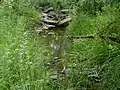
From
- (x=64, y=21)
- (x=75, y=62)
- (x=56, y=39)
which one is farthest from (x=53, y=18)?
(x=75, y=62)

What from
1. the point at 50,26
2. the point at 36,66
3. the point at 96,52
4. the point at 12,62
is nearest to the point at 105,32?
the point at 96,52

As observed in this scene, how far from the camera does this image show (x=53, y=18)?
10.3 meters

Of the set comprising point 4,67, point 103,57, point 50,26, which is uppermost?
point 4,67

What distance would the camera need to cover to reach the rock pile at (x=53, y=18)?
9.25m

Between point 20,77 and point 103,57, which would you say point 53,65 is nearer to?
point 103,57

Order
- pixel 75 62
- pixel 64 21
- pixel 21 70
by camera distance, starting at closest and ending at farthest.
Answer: pixel 21 70 < pixel 75 62 < pixel 64 21

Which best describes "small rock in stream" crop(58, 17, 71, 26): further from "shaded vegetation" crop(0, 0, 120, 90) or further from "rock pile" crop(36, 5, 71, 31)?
"shaded vegetation" crop(0, 0, 120, 90)

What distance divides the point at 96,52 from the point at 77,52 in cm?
45

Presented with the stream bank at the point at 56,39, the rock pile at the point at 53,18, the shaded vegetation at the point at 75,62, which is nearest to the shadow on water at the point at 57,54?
the stream bank at the point at 56,39

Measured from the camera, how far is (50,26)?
30.1 ft

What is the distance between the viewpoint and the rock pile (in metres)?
9.25

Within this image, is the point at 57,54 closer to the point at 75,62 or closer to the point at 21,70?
the point at 75,62

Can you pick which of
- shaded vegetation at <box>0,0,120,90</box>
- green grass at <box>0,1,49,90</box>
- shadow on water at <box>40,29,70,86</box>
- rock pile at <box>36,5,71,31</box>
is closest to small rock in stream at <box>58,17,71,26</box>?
rock pile at <box>36,5,71,31</box>

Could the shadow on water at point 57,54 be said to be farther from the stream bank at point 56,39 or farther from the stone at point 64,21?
the stone at point 64,21
